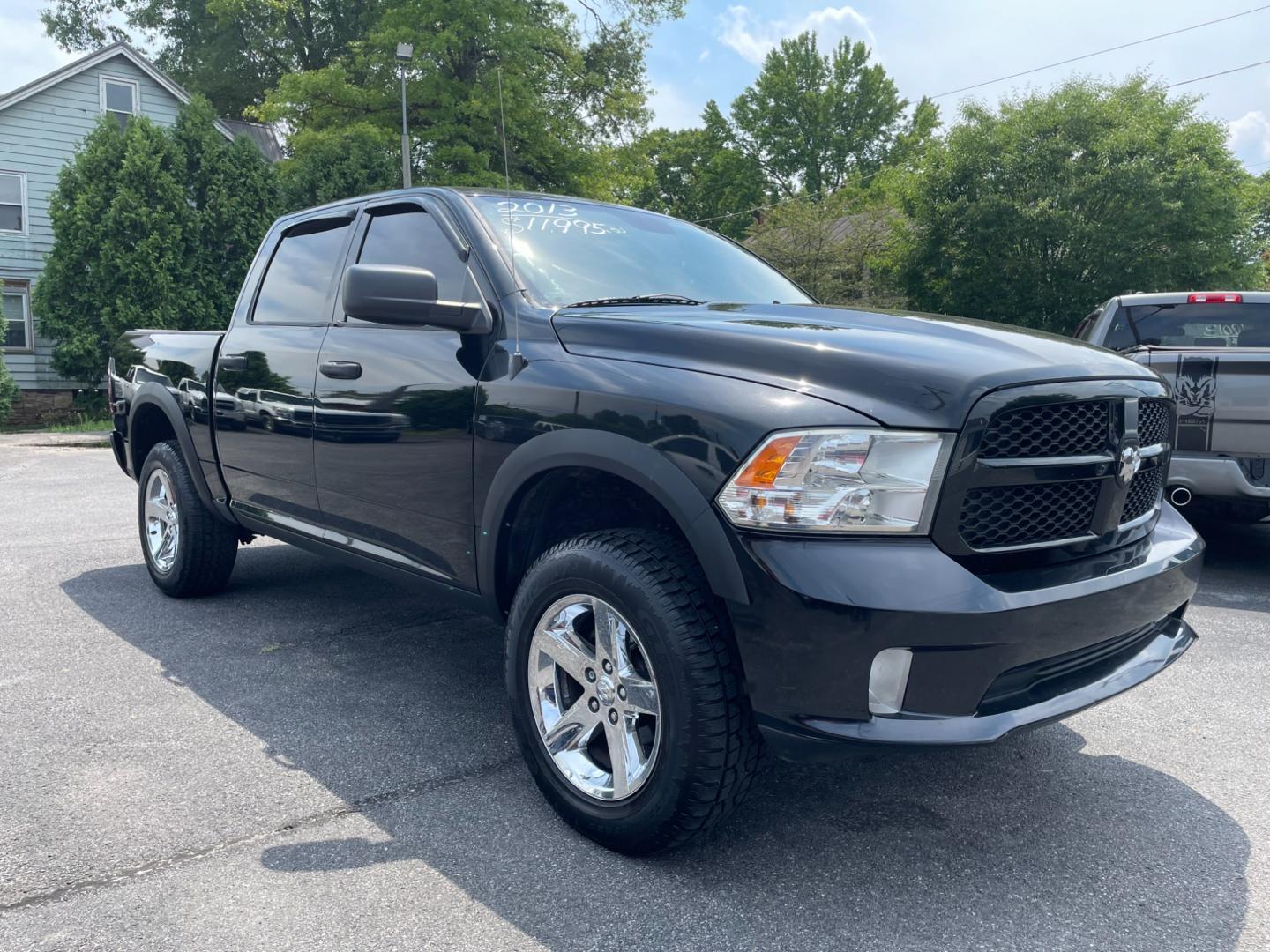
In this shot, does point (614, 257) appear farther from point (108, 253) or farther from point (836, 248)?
point (836, 248)

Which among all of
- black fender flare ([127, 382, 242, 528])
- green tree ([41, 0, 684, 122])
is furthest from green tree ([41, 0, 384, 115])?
black fender flare ([127, 382, 242, 528])

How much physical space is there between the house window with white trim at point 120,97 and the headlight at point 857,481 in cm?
2556

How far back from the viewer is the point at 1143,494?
114 inches

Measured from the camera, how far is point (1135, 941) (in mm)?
2273

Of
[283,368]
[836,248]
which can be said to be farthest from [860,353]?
[836,248]

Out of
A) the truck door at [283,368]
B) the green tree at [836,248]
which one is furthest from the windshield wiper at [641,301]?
the green tree at [836,248]

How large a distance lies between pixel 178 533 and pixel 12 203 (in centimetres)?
2140

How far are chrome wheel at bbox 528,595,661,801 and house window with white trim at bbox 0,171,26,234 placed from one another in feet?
78.9

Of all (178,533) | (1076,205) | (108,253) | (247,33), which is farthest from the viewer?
(247,33)

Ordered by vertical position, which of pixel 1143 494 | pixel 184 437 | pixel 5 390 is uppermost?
Result: pixel 1143 494

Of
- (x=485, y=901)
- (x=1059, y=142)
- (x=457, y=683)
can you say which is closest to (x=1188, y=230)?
(x=1059, y=142)

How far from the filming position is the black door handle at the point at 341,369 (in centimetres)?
364

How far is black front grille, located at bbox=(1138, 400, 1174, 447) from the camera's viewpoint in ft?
9.17

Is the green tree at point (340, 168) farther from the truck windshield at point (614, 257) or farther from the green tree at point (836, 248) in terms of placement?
the truck windshield at point (614, 257)
